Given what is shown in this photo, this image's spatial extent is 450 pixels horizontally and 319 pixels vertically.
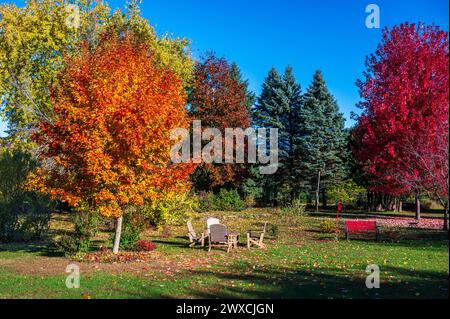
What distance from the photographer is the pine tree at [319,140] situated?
4294 cm

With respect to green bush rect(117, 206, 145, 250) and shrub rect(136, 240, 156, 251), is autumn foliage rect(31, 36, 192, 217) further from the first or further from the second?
shrub rect(136, 240, 156, 251)

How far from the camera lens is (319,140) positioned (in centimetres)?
4322

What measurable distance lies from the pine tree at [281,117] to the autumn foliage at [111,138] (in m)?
31.0

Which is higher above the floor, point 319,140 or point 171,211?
point 319,140

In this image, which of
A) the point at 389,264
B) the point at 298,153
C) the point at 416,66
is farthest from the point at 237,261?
the point at 298,153

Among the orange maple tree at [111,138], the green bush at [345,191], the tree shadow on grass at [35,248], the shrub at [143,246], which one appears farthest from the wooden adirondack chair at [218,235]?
the green bush at [345,191]

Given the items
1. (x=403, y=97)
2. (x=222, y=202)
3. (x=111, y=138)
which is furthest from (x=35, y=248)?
(x=222, y=202)

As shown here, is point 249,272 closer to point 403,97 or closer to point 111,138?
point 111,138

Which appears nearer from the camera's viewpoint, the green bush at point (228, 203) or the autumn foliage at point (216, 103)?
the green bush at point (228, 203)

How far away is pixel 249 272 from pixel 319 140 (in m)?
33.1

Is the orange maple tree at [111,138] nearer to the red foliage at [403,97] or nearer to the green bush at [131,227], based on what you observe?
the green bush at [131,227]

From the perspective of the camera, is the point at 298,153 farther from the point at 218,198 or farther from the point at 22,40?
the point at 22,40

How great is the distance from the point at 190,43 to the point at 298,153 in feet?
58.0

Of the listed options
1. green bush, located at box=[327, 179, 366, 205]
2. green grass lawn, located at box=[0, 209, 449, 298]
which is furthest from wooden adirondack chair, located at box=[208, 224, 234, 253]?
green bush, located at box=[327, 179, 366, 205]
